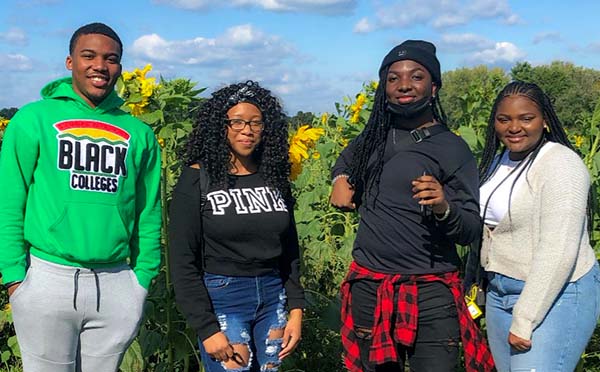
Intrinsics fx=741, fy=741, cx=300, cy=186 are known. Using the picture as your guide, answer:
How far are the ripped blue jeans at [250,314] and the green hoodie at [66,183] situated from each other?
363 millimetres

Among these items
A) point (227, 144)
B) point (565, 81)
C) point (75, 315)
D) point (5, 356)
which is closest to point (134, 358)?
point (75, 315)

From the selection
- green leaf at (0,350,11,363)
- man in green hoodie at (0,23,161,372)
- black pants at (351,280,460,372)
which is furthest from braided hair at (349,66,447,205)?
green leaf at (0,350,11,363)

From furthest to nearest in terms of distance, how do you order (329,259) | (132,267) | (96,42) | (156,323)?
(329,259), (156,323), (132,267), (96,42)

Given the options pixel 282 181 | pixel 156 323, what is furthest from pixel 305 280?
pixel 282 181

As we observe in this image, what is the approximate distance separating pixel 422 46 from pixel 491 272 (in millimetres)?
825

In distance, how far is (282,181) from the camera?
264 centimetres

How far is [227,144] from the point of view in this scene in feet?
8.43

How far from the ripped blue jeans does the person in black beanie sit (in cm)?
30

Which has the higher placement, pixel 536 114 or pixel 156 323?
pixel 536 114

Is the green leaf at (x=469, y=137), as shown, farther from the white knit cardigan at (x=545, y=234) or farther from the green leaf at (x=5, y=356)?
the green leaf at (x=5, y=356)

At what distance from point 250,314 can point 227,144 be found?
59cm

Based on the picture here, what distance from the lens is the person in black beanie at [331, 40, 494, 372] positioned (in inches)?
95.3

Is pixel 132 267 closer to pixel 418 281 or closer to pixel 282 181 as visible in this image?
pixel 282 181

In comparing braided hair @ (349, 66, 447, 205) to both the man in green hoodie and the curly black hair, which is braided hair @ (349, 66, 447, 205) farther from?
the man in green hoodie
